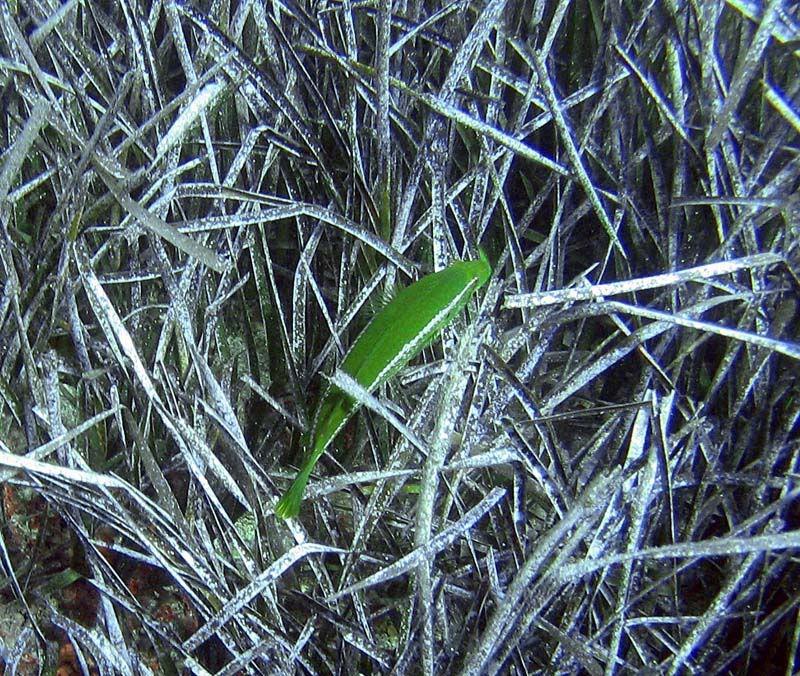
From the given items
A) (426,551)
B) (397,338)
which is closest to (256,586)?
(426,551)

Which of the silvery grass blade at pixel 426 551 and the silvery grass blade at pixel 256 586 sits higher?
the silvery grass blade at pixel 256 586

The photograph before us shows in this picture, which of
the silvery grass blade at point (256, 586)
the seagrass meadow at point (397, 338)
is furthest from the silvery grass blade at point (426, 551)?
the silvery grass blade at point (256, 586)

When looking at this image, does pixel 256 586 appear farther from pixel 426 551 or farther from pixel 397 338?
pixel 397 338

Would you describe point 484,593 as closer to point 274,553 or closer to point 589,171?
point 274,553

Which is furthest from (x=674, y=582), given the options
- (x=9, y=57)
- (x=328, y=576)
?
(x=9, y=57)

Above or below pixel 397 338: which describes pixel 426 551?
below

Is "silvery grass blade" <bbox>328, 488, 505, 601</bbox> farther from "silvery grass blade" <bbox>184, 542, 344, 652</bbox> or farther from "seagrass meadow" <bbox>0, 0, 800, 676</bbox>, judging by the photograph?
"silvery grass blade" <bbox>184, 542, 344, 652</bbox>

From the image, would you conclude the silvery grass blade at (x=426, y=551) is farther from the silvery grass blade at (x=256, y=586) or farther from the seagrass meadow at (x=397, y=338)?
the silvery grass blade at (x=256, y=586)

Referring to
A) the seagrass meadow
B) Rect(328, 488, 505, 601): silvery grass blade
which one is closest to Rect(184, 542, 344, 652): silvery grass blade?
the seagrass meadow
